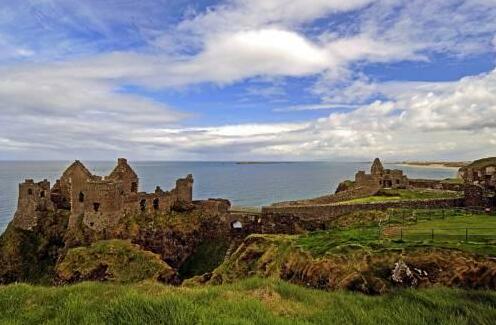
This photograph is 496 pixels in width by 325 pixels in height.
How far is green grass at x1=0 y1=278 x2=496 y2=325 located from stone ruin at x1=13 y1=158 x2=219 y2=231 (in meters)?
24.1

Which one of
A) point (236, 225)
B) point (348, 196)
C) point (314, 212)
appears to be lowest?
point (236, 225)

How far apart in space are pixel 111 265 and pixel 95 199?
7.23 meters

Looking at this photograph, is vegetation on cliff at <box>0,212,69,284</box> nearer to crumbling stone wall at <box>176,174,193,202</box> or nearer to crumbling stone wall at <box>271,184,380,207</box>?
crumbling stone wall at <box>176,174,193,202</box>

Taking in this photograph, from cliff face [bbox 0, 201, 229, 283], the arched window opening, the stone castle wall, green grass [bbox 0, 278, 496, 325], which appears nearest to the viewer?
green grass [bbox 0, 278, 496, 325]

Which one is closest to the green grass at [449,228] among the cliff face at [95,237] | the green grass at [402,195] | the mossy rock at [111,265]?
the green grass at [402,195]

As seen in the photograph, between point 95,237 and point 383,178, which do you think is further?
point 383,178

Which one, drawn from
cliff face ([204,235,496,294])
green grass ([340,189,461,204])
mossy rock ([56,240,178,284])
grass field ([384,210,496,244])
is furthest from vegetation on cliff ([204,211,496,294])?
green grass ([340,189,461,204])

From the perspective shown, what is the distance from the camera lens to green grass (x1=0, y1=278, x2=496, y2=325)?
8.82 m

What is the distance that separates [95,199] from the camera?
3547 cm

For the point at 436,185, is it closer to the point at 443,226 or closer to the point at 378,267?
the point at 443,226

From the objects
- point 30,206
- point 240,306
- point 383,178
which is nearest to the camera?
point 240,306

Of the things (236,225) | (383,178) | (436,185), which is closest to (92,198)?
(236,225)

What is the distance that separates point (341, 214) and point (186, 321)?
29.3m

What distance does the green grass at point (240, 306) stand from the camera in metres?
8.82
